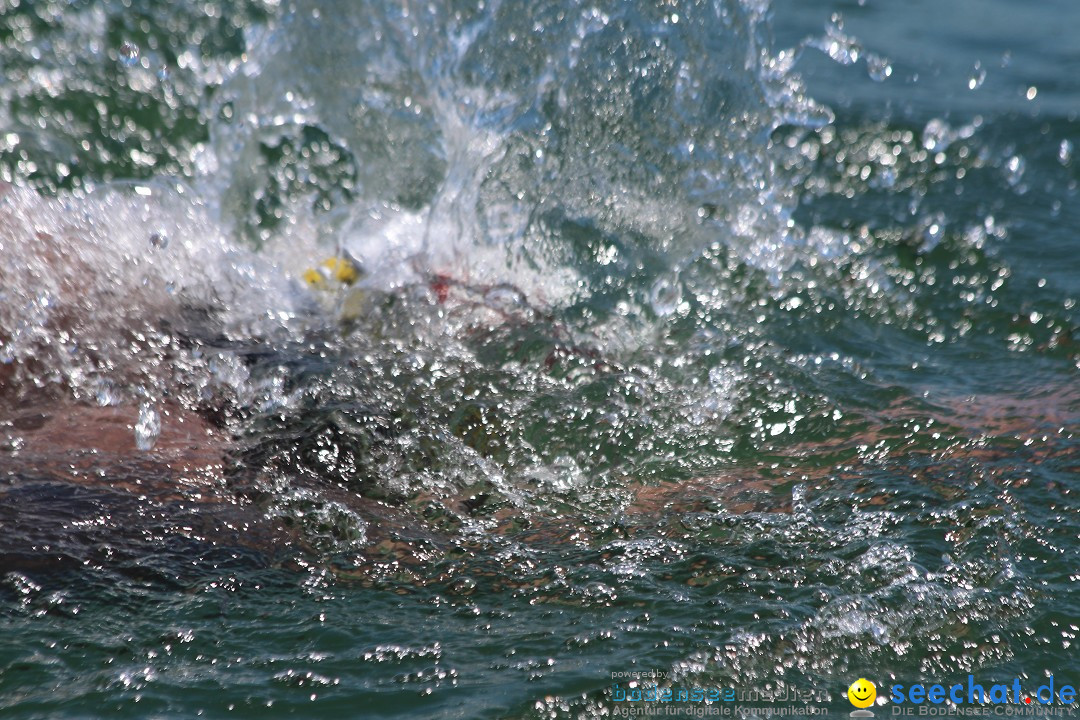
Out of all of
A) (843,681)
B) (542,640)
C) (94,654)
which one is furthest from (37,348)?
(843,681)

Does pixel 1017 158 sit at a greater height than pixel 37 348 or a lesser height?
greater

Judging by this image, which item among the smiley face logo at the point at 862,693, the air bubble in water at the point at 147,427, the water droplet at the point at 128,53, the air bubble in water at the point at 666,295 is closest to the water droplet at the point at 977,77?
the air bubble in water at the point at 666,295

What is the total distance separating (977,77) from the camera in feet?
19.5

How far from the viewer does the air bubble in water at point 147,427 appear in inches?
109

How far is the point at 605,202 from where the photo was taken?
14.4 feet

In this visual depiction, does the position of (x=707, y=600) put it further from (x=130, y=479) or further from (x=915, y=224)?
(x=915, y=224)

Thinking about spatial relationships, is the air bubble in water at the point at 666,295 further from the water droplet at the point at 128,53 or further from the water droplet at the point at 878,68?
the water droplet at the point at 128,53

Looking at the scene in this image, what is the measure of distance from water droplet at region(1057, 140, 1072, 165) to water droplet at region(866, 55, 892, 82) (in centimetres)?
104

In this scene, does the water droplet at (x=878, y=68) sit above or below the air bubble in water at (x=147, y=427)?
above

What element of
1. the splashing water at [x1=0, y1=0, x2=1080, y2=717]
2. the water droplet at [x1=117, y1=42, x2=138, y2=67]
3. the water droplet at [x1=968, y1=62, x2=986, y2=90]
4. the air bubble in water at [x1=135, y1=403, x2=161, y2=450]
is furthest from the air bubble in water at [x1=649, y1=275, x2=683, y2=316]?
the water droplet at [x1=117, y1=42, x2=138, y2=67]

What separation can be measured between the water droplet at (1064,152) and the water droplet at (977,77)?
2.55 ft

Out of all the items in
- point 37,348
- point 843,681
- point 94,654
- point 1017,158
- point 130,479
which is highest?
point 1017,158

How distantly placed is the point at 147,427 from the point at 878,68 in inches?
178

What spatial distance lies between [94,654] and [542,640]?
2.91ft
